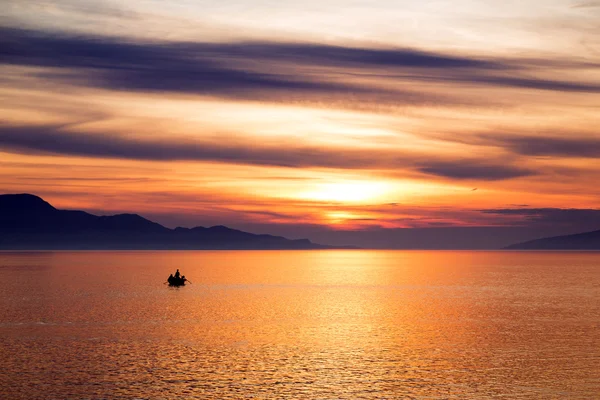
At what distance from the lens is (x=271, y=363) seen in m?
61.8

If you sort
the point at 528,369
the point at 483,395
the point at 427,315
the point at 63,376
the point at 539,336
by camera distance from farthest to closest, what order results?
the point at 427,315
the point at 539,336
the point at 528,369
the point at 63,376
the point at 483,395

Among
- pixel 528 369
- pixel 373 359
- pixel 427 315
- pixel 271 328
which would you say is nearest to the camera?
pixel 528 369

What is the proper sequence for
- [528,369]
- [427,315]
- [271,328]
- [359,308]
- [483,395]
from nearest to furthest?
[483,395] → [528,369] → [271,328] → [427,315] → [359,308]

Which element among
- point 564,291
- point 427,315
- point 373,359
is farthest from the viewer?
point 564,291

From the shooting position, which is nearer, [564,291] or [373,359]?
[373,359]

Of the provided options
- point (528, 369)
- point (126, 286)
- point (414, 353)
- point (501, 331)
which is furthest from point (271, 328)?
point (126, 286)

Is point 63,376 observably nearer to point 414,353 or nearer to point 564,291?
point 414,353

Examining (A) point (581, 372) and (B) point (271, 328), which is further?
(B) point (271, 328)

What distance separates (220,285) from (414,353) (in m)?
106

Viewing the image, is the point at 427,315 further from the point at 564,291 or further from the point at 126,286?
the point at 126,286

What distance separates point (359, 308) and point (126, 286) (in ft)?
227

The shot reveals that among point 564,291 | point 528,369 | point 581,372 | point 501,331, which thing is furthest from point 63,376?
point 564,291

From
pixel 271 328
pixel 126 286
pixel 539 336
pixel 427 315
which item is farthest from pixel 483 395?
pixel 126 286

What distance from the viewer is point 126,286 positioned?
161 metres
